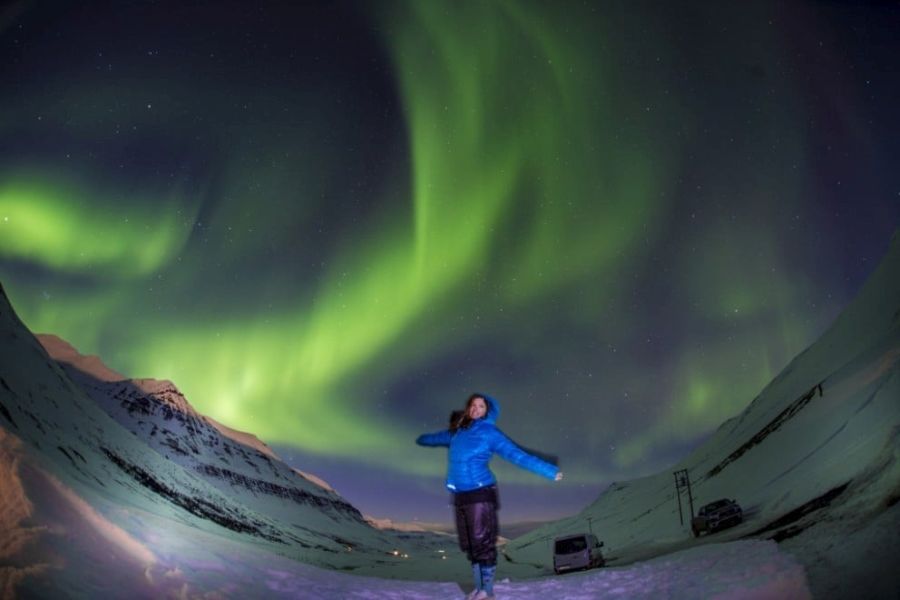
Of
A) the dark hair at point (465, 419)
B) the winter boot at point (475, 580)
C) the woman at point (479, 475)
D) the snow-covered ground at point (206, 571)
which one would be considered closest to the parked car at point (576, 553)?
the snow-covered ground at point (206, 571)

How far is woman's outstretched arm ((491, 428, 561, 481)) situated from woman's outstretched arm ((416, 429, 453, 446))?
2.57 ft

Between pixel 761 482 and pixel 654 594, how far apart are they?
64.4 meters

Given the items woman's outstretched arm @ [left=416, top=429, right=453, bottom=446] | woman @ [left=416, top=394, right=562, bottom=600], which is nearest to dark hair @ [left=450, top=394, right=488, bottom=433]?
woman @ [left=416, top=394, right=562, bottom=600]

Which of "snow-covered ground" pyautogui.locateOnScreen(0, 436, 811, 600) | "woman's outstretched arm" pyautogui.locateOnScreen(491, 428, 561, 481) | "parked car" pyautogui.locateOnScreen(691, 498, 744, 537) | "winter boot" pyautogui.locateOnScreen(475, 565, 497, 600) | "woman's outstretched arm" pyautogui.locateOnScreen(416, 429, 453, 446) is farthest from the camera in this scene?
"parked car" pyautogui.locateOnScreen(691, 498, 744, 537)

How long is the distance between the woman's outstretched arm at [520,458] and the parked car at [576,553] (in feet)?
54.1

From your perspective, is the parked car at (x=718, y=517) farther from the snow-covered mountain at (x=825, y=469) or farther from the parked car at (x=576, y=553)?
the parked car at (x=576, y=553)

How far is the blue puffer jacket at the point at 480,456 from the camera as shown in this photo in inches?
257

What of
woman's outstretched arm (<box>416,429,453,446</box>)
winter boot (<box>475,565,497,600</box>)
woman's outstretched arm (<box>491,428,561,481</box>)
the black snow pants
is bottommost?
winter boot (<box>475,565,497,600</box>)

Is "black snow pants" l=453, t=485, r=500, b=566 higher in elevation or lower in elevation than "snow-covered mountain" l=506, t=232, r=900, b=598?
lower

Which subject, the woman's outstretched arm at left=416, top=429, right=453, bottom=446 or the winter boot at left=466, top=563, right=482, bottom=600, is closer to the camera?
the winter boot at left=466, top=563, right=482, bottom=600

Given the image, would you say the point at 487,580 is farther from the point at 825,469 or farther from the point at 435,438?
the point at 825,469

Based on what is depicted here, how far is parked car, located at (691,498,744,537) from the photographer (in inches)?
1326

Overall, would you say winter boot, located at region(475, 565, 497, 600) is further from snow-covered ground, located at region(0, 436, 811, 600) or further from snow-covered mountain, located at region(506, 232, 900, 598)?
snow-covered mountain, located at region(506, 232, 900, 598)

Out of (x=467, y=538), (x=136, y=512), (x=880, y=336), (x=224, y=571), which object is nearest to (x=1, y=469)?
(x=136, y=512)
